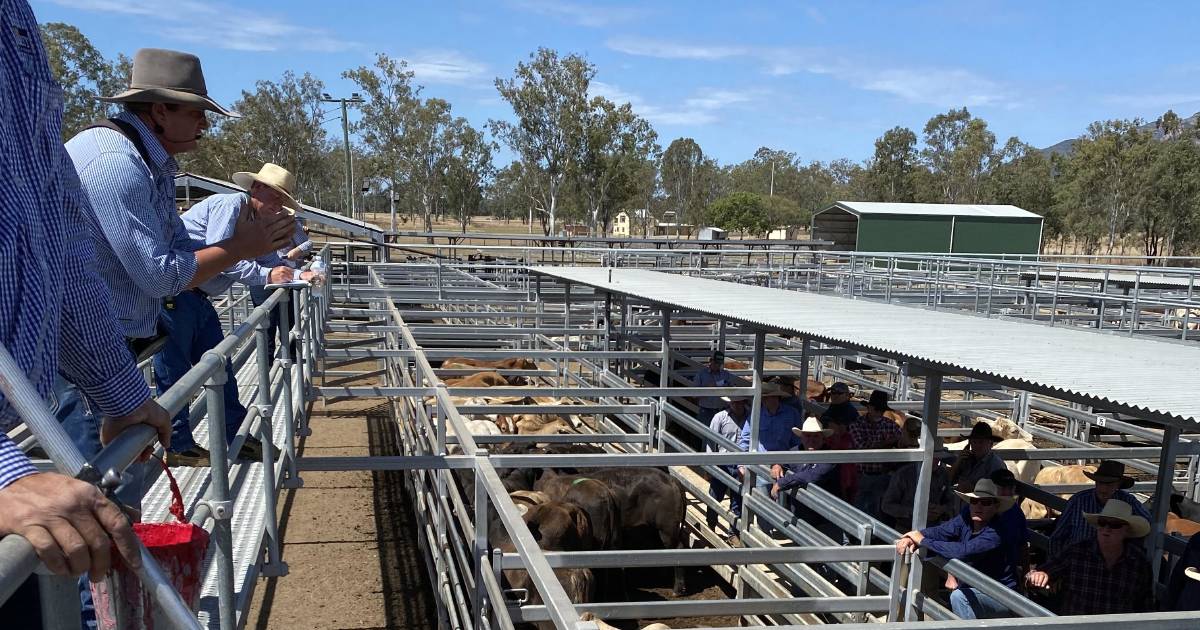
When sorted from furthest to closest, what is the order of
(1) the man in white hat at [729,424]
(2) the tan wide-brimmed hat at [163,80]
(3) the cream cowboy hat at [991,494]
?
1. (1) the man in white hat at [729,424]
2. (3) the cream cowboy hat at [991,494]
3. (2) the tan wide-brimmed hat at [163,80]

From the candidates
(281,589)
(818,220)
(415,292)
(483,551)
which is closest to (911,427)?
(483,551)

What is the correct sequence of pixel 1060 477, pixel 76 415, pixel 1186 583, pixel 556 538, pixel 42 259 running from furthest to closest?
1. pixel 1060 477
2. pixel 556 538
3. pixel 1186 583
4. pixel 76 415
5. pixel 42 259

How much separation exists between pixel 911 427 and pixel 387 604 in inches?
216

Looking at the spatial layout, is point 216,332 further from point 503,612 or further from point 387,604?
point 387,604

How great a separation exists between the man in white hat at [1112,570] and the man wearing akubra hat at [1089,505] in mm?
181

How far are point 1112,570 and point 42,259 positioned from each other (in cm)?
559

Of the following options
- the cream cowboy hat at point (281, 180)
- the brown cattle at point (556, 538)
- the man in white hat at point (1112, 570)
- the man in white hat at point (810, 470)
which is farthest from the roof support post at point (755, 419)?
the cream cowboy hat at point (281, 180)

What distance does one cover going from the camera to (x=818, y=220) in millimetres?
40969

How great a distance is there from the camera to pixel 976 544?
4.82 metres

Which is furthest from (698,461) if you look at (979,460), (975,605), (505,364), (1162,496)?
(505,364)

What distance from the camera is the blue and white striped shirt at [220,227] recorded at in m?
3.52

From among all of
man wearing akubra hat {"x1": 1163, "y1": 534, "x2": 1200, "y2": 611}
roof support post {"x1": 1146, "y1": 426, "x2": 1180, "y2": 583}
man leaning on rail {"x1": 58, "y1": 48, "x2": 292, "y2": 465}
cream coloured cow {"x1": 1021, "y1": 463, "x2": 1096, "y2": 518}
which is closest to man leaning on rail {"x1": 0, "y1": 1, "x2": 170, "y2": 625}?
man leaning on rail {"x1": 58, "y1": 48, "x2": 292, "y2": 465}

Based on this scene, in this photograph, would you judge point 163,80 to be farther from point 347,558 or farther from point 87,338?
point 347,558

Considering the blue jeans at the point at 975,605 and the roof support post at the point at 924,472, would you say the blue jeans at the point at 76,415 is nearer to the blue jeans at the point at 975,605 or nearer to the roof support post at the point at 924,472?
the roof support post at the point at 924,472
